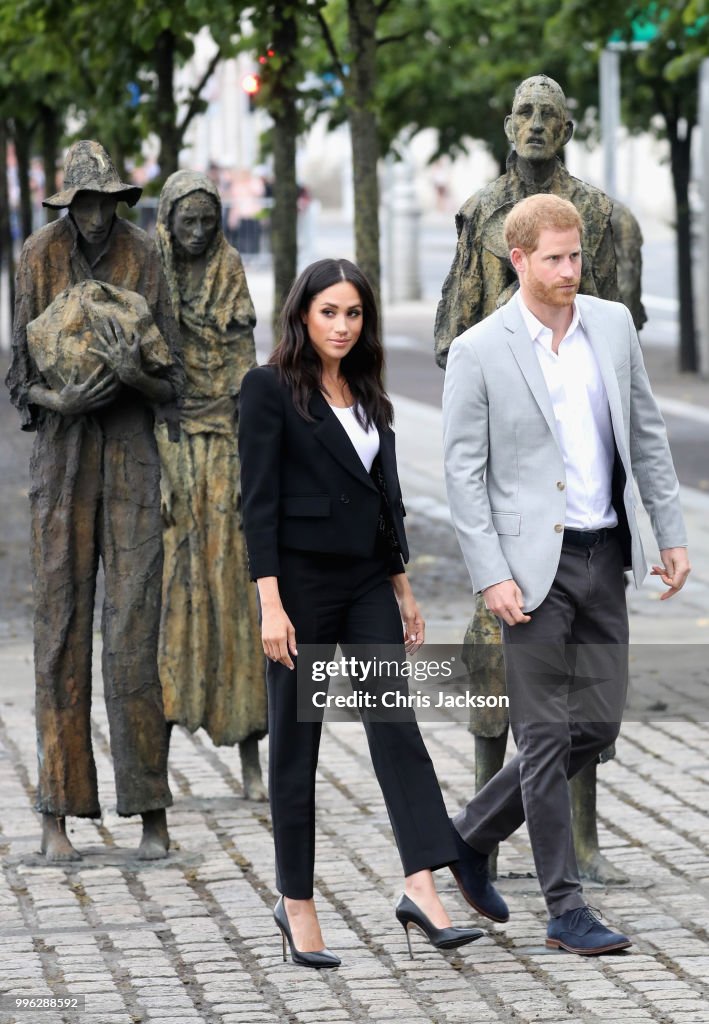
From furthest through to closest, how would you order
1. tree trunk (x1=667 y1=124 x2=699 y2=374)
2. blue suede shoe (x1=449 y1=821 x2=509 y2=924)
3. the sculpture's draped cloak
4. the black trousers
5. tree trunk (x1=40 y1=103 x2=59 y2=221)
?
tree trunk (x1=40 y1=103 x2=59 y2=221) < tree trunk (x1=667 y1=124 x2=699 y2=374) < the sculpture's draped cloak < blue suede shoe (x1=449 y1=821 x2=509 y2=924) < the black trousers

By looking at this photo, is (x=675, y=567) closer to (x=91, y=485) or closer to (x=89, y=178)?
(x=91, y=485)

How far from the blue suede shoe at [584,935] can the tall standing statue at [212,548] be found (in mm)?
2207

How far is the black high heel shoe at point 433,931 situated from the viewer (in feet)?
18.6

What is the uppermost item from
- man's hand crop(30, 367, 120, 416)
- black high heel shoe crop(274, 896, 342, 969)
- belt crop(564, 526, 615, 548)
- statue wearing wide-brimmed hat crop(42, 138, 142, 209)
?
statue wearing wide-brimmed hat crop(42, 138, 142, 209)

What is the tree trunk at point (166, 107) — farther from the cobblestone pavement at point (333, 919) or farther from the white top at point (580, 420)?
the white top at point (580, 420)

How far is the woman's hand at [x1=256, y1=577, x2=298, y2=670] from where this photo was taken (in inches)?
219

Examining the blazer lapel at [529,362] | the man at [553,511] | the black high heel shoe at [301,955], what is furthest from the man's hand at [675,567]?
the black high heel shoe at [301,955]

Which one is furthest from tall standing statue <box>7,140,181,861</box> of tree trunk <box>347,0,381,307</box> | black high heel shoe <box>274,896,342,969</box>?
tree trunk <box>347,0,381,307</box>

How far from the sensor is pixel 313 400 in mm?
5691

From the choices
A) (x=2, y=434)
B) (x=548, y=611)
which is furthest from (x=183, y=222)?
(x=2, y=434)

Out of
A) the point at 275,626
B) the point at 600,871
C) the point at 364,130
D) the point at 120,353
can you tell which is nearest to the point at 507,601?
the point at 275,626

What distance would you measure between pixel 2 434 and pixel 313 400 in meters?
16.0

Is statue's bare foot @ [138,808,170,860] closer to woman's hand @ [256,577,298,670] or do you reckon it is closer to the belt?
woman's hand @ [256,577,298,670]

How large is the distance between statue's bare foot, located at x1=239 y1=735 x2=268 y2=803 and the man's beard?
8.61 feet
